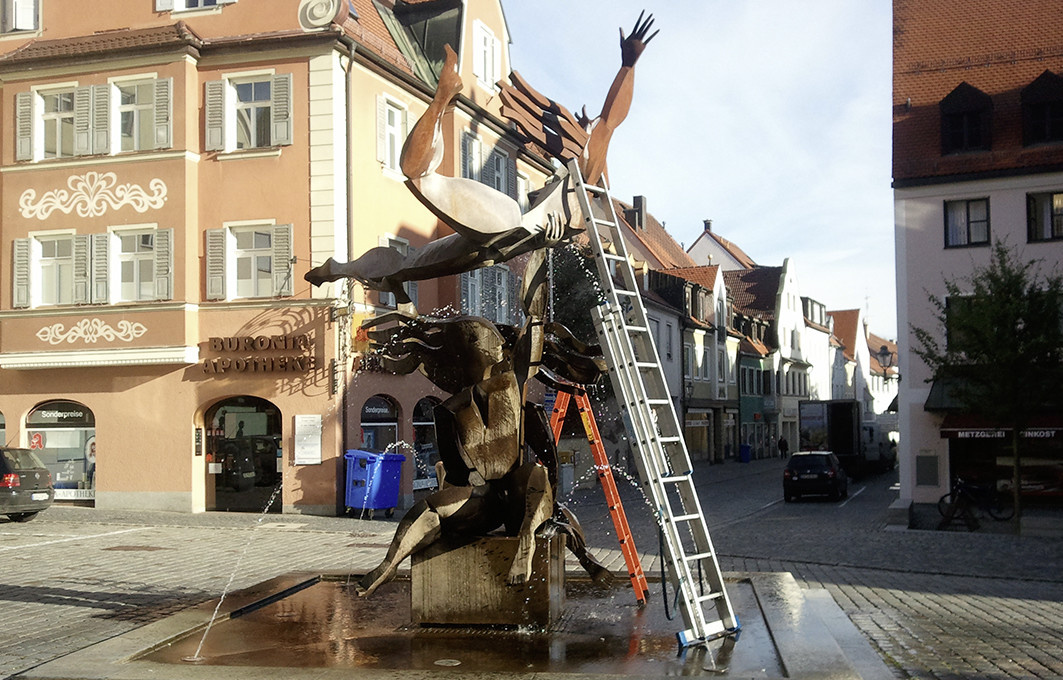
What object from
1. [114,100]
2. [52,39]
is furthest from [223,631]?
[52,39]

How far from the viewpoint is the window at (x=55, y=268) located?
25.5 metres

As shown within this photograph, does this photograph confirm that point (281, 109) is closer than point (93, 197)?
Yes

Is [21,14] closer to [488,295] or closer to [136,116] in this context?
[136,116]

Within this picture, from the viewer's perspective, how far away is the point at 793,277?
75500 millimetres

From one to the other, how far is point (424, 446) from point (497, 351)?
19.3 m

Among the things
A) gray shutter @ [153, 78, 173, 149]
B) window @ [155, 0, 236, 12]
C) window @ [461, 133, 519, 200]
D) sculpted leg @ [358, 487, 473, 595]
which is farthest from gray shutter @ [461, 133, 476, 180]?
sculpted leg @ [358, 487, 473, 595]

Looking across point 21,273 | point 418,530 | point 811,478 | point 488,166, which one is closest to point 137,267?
point 21,273

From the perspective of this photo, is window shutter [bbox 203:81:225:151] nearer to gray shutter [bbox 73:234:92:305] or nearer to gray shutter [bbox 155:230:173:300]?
gray shutter [bbox 155:230:173:300]

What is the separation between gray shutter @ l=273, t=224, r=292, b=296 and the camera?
24.6 m

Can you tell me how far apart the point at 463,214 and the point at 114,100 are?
800 inches

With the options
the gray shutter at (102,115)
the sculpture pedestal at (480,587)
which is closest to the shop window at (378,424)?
the gray shutter at (102,115)

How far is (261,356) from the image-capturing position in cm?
2462

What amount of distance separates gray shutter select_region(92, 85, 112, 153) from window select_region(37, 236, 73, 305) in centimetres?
235

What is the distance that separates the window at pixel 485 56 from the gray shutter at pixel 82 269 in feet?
38.2
